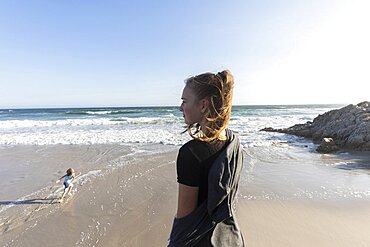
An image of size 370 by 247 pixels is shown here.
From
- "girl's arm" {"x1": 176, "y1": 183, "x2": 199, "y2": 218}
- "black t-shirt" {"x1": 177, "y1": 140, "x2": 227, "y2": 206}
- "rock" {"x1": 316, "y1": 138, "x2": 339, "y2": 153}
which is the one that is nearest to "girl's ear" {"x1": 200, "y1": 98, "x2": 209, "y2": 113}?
"black t-shirt" {"x1": 177, "y1": 140, "x2": 227, "y2": 206}

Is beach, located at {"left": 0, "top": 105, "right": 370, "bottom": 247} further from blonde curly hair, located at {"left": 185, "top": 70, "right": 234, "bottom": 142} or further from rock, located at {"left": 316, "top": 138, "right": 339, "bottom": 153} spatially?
blonde curly hair, located at {"left": 185, "top": 70, "right": 234, "bottom": 142}

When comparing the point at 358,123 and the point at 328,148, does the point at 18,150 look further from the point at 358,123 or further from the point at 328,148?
the point at 358,123

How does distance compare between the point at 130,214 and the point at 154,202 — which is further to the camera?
the point at 154,202

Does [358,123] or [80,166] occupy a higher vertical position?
[358,123]

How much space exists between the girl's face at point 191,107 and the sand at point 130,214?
256 centimetres

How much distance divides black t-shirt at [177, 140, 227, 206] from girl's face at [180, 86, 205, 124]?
0.55 ft

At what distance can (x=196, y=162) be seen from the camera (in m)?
1.19

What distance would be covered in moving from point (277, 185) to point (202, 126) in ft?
15.7

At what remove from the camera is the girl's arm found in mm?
1229

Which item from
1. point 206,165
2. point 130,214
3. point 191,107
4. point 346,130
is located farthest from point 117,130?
point 206,165

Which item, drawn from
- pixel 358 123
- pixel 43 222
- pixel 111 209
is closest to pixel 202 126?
pixel 111 209

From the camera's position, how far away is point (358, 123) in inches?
460

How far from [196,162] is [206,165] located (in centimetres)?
6

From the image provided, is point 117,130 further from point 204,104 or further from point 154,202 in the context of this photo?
point 204,104
